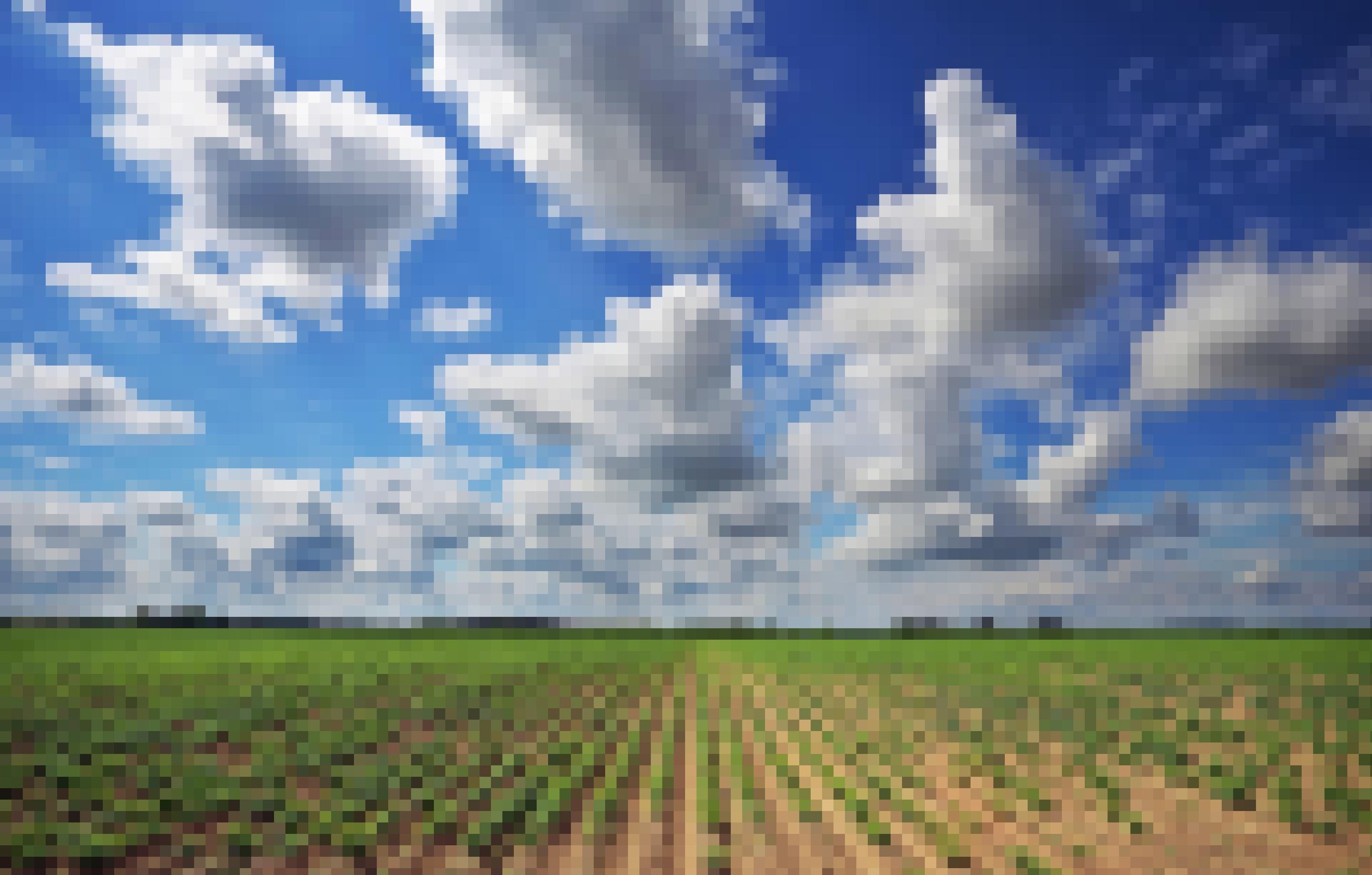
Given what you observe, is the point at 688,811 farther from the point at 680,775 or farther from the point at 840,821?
the point at 840,821

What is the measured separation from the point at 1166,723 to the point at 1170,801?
12.5m

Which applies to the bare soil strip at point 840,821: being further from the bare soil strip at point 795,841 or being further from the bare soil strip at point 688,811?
the bare soil strip at point 688,811

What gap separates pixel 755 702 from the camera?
3538 cm

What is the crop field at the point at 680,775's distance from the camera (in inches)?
558

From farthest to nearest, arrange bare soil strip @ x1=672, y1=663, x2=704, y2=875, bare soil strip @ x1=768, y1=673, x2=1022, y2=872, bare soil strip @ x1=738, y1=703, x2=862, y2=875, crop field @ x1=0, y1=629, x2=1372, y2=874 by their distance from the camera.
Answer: crop field @ x1=0, y1=629, x2=1372, y2=874
bare soil strip @ x1=768, y1=673, x2=1022, y2=872
bare soil strip @ x1=672, y1=663, x2=704, y2=875
bare soil strip @ x1=738, y1=703, x2=862, y2=875

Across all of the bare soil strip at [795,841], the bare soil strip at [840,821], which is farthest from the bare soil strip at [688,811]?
the bare soil strip at [840,821]

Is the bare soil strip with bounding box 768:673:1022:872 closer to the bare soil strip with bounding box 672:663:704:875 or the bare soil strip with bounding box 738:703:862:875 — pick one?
the bare soil strip with bounding box 738:703:862:875

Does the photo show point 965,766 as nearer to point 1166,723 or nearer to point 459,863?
point 1166,723

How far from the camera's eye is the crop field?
46.5 ft

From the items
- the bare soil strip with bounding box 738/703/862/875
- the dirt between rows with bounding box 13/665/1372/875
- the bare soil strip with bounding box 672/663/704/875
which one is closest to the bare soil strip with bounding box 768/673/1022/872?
the dirt between rows with bounding box 13/665/1372/875

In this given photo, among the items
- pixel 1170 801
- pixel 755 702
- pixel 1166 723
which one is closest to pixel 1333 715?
pixel 1166 723

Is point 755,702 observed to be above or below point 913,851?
below

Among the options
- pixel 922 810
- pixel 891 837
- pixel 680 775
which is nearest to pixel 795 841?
pixel 891 837

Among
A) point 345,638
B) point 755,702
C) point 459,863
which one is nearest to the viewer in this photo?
point 459,863
